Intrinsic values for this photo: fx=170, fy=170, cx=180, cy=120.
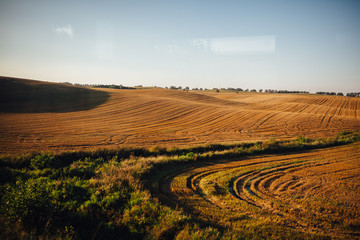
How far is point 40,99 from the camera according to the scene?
118ft

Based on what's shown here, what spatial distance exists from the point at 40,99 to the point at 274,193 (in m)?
44.6

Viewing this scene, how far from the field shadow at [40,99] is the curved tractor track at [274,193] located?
101ft

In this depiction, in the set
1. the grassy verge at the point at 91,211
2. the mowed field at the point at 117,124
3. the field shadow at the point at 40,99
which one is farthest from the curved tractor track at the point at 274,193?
the field shadow at the point at 40,99

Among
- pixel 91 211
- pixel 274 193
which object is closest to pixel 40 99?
pixel 91 211

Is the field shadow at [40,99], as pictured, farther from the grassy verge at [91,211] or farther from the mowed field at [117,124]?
the grassy verge at [91,211]

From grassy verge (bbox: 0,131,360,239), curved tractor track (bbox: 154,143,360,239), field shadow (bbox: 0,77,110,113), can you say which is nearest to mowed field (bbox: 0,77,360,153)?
field shadow (bbox: 0,77,110,113)

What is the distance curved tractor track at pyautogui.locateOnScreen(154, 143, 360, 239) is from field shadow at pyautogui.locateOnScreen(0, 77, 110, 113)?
30.8 metres

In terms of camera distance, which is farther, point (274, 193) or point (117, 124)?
point (117, 124)

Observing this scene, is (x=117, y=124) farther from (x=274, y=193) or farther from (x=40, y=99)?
(x=40, y=99)

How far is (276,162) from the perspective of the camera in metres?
12.3

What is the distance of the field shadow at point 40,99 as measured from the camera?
30.3 m

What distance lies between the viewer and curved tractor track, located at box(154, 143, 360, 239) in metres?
6.10

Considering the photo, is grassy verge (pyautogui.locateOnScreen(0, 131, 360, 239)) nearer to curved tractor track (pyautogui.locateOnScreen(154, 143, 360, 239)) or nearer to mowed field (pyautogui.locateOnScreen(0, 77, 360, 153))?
curved tractor track (pyautogui.locateOnScreen(154, 143, 360, 239))

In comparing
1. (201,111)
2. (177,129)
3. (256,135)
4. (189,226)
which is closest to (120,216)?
(189,226)
